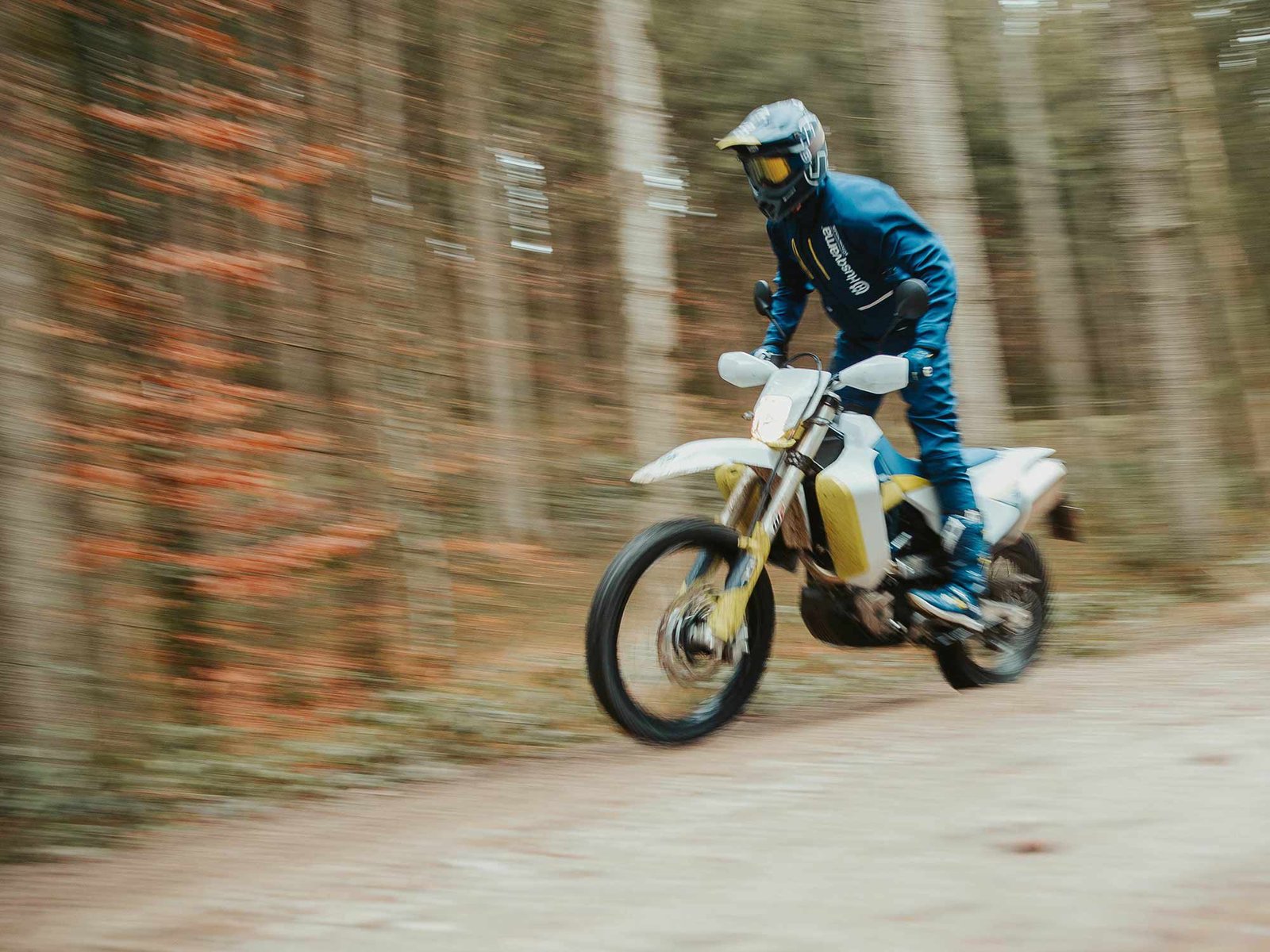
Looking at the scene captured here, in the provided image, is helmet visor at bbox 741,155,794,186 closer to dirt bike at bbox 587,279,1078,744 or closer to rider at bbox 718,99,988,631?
rider at bbox 718,99,988,631

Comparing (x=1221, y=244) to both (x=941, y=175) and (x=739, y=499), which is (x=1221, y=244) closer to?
(x=941, y=175)

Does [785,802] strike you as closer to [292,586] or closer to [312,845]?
[312,845]

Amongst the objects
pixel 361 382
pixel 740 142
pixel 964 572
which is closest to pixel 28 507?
pixel 740 142

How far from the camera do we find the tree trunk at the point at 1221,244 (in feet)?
34.2

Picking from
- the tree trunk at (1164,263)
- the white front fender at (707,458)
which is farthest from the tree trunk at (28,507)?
the tree trunk at (1164,263)

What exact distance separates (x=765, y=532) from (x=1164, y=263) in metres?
5.38

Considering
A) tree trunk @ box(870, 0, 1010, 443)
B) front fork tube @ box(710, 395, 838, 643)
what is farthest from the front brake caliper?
tree trunk @ box(870, 0, 1010, 443)

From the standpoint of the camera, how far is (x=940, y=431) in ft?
16.5

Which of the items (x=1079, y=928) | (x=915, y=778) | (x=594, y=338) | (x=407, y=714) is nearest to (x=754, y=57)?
(x=594, y=338)

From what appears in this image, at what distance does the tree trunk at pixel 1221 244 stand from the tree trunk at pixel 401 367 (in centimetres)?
583

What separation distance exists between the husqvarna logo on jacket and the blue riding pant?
26cm

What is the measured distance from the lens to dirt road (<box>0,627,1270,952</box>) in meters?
2.51

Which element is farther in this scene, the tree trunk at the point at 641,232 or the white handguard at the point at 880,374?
the tree trunk at the point at 641,232

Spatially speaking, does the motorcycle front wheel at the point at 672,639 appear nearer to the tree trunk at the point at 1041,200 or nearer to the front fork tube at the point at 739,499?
the front fork tube at the point at 739,499
